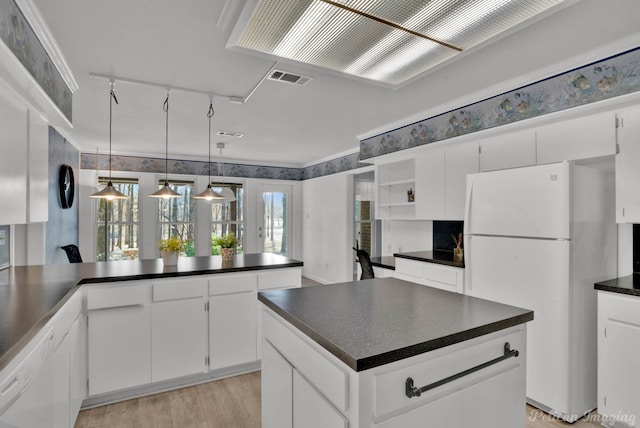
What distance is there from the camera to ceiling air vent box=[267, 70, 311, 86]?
8.92 feet

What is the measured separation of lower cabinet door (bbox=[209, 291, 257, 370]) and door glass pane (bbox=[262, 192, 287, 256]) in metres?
4.11

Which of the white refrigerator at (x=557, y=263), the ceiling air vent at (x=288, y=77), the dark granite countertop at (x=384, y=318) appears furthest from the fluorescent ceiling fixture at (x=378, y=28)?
the dark granite countertop at (x=384, y=318)

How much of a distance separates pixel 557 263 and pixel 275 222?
5508mm

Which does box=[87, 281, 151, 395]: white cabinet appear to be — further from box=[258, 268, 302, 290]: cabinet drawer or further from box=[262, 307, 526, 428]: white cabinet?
box=[262, 307, 526, 428]: white cabinet

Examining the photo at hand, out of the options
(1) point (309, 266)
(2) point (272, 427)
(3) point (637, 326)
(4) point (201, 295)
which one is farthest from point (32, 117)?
(1) point (309, 266)

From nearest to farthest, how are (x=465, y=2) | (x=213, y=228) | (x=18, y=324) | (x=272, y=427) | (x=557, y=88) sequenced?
(x=18, y=324), (x=465, y=2), (x=272, y=427), (x=557, y=88), (x=213, y=228)

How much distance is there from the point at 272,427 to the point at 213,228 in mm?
5304

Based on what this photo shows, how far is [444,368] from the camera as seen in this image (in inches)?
48.1

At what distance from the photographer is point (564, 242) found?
2186mm

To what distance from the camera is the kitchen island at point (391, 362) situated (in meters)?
1.09

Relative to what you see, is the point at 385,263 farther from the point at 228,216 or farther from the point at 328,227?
the point at 228,216

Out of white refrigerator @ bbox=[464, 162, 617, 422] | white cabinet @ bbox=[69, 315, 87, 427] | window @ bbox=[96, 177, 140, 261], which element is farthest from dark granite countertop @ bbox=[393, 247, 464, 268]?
window @ bbox=[96, 177, 140, 261]

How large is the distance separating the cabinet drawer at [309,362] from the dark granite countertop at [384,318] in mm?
64

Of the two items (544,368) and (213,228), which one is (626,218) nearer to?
(544,368)
